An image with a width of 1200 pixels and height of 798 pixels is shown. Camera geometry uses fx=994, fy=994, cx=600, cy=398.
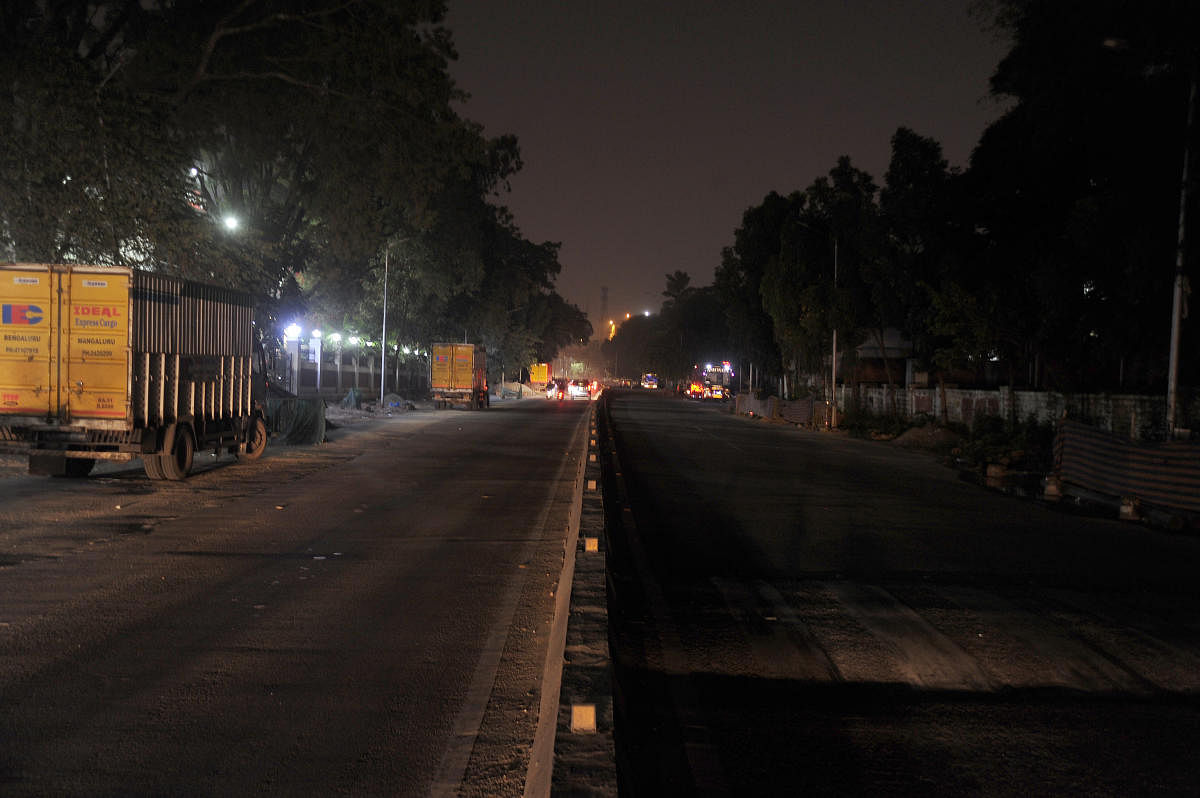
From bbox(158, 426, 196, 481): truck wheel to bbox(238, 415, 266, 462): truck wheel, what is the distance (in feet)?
12.5

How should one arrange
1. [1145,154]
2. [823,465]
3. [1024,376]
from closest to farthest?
[1145,154]
[823,465]
[1024,376]

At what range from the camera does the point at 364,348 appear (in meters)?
64.4

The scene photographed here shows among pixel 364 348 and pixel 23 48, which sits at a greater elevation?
pixel 23 48

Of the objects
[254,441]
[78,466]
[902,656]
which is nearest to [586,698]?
[902,656]

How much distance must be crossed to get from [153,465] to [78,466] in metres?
1.32

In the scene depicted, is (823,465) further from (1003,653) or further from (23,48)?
(23,48)

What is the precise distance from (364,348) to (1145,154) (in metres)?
51.0

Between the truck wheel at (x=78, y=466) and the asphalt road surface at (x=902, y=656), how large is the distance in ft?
32.1

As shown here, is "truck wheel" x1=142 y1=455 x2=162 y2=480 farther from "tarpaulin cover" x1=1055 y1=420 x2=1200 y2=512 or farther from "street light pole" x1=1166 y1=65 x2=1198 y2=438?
"street light pole" x1=1166 y1=65 x2=1198 y2=438

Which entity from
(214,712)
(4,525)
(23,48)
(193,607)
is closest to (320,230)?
(23,48)

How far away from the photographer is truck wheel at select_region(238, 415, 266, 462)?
2114 cm

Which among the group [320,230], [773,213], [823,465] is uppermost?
[773,213]

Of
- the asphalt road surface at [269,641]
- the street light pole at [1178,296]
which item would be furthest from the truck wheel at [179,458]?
the street light pole at [1178,296]

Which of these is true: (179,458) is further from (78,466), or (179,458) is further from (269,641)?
(269,641)
